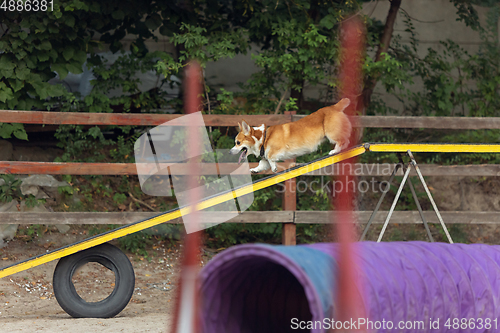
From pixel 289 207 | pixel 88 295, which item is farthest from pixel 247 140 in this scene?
pixel 88 295

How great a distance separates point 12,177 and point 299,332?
16.4 ft

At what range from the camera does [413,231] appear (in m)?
7.53

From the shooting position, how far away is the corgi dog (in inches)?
201

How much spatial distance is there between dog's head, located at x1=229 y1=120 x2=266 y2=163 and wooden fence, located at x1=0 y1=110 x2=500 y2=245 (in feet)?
3.07

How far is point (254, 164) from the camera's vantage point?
616 cm

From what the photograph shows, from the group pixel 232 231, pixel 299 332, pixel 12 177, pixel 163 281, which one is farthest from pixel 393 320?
pixel 12 177

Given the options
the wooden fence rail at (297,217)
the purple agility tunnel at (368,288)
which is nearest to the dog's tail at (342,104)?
the wooden fence rail at (297,217)

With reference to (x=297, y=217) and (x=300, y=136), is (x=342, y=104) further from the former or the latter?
(x=297, y=217)

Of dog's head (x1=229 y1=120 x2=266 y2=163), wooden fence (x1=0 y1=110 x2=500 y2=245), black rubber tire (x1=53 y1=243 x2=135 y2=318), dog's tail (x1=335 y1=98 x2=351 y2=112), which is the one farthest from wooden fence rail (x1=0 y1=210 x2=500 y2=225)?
dog's tail (x1=335 y1=98 x2=351 y2=112)

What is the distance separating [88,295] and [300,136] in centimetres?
302

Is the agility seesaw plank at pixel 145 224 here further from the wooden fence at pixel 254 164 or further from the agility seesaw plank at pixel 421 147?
the wooden fence at pixel 254 164

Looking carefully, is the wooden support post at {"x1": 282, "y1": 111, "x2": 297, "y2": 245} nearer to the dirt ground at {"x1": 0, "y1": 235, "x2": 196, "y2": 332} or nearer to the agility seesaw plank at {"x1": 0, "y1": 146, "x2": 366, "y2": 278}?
the agility seesaw plank at {"x1": 0, "y1": 146, "x2": 366, "y2": 278}

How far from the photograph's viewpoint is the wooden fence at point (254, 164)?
568 cm

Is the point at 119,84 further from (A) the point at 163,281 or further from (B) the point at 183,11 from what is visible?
(A) the point at 163,281
